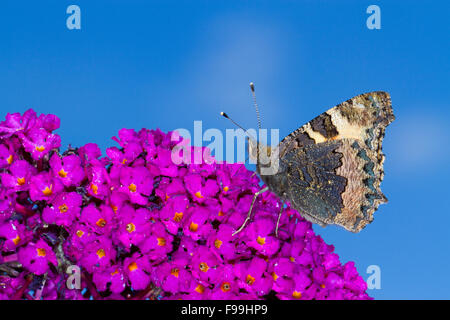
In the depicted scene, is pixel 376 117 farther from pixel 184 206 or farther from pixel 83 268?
pixel 83 268

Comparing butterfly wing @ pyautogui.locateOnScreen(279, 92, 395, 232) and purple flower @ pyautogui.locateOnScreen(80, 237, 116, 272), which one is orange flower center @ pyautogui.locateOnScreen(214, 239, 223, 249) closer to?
purple flower @ pyautogui.locateOnScreen(80, 237, 116, 272)

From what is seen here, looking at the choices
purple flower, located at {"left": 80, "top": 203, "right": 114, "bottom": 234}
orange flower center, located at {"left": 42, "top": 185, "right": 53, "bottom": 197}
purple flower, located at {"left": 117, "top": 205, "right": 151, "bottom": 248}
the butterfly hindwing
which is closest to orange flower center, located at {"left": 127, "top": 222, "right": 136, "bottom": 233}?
purple flower, located at {"left": 117, "top": 205, "right": 151, "bottom": 248}

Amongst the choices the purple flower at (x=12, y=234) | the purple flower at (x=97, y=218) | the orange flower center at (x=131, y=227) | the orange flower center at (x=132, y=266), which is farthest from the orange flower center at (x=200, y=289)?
the purple flower at (x=12, y=234)

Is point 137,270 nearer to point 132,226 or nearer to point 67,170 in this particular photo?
point 132,226

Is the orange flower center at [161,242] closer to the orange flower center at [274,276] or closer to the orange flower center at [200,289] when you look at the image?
the orange flower center at [200,289]

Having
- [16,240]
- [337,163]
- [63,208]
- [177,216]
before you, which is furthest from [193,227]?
[337,163]
